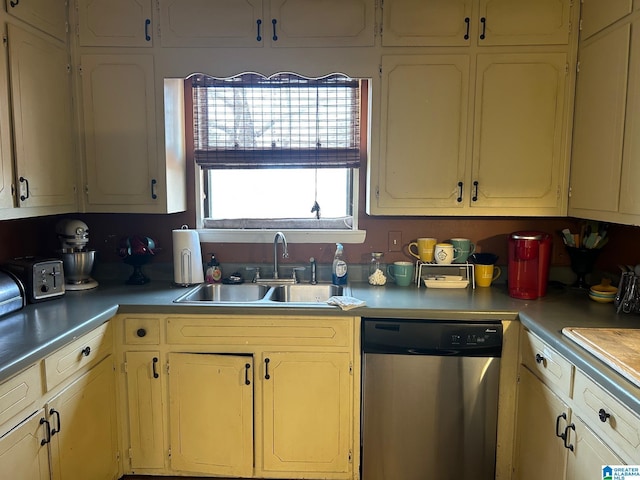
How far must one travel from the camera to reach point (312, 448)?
2.25 metres

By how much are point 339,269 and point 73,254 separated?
1.41m

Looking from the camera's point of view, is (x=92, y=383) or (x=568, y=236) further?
(x=568, y=236)

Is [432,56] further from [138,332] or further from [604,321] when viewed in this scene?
[138,332]

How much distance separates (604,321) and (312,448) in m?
1.42

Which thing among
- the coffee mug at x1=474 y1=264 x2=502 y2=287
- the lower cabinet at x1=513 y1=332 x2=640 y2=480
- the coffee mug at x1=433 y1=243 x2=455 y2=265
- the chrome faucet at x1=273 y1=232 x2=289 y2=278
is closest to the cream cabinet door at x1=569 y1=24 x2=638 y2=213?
the coffee mug at x1=474 y1=264 x2=502 y2=287

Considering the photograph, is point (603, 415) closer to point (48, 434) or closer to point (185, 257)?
point (48, 434)

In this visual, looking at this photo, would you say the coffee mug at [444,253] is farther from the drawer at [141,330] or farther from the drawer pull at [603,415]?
the drawer at [141,330]

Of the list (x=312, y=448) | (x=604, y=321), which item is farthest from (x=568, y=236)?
(x=312, y=448)

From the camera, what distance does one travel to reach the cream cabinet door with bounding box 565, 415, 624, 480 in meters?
1.46

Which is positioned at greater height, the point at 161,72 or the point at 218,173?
the point at 161,72

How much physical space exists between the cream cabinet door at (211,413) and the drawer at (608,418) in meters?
1.36

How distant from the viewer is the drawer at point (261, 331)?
2176 mm

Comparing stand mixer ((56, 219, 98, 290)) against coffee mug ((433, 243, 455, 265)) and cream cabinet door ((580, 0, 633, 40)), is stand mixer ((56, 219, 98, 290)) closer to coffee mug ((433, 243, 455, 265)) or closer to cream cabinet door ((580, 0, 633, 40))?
coffee mug ((433, 243, 455, 265))

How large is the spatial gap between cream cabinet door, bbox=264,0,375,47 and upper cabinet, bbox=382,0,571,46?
108mm
